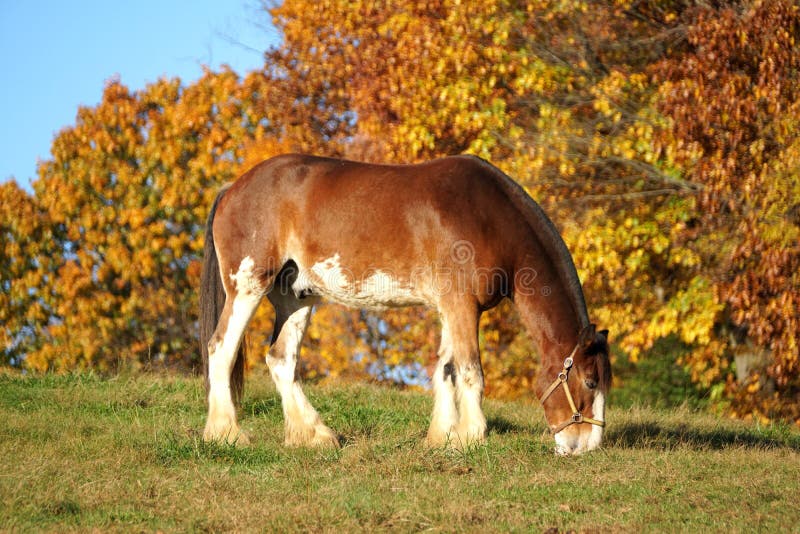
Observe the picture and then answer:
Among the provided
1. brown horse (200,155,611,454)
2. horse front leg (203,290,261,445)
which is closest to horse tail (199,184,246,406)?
brown horse (200,155,611,454)

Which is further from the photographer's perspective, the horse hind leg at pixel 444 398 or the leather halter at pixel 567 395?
the horse hind leg at pixel 444 398

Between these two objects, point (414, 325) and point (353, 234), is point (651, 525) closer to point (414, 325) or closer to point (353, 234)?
point (353, 234)

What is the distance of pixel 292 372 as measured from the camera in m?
7.30

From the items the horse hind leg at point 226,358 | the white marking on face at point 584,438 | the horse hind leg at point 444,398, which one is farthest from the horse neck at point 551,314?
the horse hind leg at point 226,358

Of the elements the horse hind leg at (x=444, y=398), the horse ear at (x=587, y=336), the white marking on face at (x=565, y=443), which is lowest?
the white marking on face at (x=565, y=443)

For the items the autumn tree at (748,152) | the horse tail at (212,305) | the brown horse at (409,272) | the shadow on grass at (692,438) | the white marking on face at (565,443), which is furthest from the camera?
the autumn tree at (748,152)

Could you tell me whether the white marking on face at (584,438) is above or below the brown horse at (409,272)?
below

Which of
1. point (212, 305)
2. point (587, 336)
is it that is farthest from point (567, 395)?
point (212, 305)

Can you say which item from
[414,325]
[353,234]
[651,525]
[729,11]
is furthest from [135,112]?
[651,525]

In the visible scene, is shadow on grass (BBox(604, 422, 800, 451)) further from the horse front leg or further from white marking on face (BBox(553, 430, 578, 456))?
→ the horse front leg

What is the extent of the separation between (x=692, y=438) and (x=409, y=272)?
2746 millimetres

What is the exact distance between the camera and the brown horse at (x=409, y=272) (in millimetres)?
6641

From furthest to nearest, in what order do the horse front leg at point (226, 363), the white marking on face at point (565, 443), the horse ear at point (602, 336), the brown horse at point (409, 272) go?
the horse front leg at point (226, 363) < the brown horse at point (409, 272) < the horse ear at point (602, 336) < the white marking on face at point (565, 443)

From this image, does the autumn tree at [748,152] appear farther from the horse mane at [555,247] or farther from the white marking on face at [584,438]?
the white marking on face at [584,438]
